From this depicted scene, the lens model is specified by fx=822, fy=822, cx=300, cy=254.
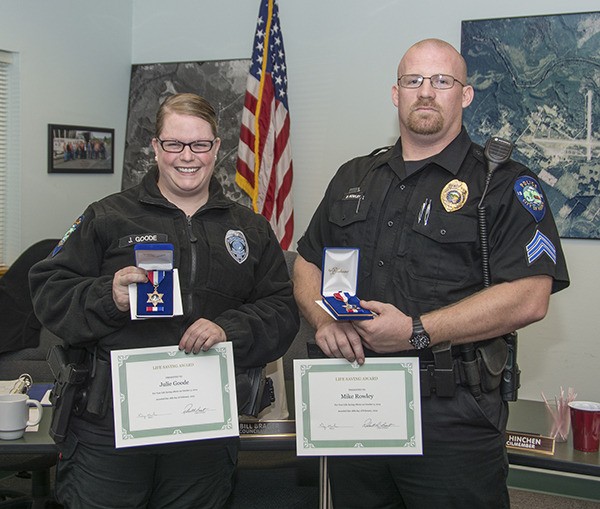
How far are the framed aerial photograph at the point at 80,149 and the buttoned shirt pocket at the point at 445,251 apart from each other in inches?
138

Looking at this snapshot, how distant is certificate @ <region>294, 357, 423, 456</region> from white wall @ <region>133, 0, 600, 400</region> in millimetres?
2630

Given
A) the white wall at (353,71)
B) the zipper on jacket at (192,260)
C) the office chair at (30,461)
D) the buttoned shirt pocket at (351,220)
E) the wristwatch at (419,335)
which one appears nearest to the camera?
the wristwatch at (419,335)

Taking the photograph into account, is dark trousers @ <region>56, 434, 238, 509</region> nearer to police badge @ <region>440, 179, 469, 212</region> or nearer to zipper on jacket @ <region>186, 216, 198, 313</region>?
zipper on jacket @ <region>186, 216, 198, 313</region>

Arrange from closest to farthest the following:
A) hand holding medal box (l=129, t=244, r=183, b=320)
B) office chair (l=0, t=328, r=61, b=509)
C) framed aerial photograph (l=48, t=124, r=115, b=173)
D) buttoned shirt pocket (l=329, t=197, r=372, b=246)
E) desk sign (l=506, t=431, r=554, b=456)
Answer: hand holding medal box (l=129, t=244, r=183, b=320)
buttoned shirt pocket (l=329, t=197, r=372, b=246)
desk sign (l=506, t=431, r=554, b=456)
office chair (l=0, t=328, r=61, b=509)
framed aerial photograph (l=48, t=124, r=115, b=173)

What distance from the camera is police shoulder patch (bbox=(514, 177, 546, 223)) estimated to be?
209 cm

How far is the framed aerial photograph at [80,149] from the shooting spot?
509cm

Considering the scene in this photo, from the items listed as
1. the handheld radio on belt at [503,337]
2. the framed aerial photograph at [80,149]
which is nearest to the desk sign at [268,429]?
the handheld radio on belt at [503,337]

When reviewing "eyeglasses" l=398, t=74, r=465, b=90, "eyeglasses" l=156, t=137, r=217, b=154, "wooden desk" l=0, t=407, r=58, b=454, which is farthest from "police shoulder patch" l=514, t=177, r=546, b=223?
"wooden desk" l=0, t=407, r=58, b=454

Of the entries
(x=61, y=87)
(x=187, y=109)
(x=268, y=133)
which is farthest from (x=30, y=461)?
(x=61, y=87)

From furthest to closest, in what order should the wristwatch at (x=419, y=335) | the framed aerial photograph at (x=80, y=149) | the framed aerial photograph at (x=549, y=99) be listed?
the framed aerial photograph at (x=80, y=149) → the framed aerial photograph at (x=549, y=99) → the wristwatch at (x=419, y=335)

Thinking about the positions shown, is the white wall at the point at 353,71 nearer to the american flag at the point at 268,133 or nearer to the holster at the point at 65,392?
the american flag at the point at 268,133

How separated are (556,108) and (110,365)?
10.2ft

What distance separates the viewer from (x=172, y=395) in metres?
2.10
